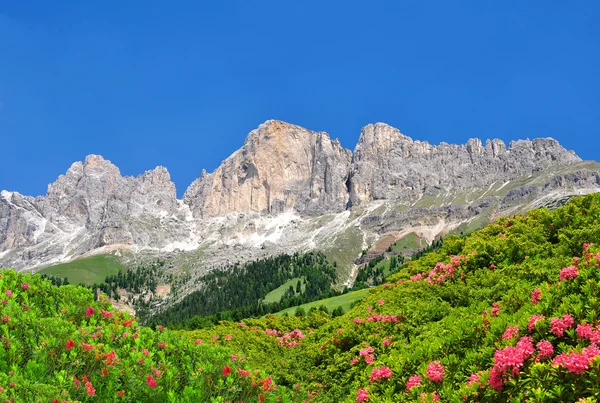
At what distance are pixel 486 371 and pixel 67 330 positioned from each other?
34.4 ft

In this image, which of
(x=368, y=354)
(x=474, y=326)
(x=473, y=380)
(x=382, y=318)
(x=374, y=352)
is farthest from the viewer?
(x=382, y=318)

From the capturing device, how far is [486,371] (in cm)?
1138

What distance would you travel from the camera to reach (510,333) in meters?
12.0

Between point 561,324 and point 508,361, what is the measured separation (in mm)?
1551

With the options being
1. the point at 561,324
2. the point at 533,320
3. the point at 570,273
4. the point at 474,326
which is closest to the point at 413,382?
the point at 474,326

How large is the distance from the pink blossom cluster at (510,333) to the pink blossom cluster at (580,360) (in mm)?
2072

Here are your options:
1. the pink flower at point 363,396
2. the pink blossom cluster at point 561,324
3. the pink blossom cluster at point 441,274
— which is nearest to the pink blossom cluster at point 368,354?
the pink flower at point 363,396

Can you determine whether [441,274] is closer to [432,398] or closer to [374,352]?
[374,352]

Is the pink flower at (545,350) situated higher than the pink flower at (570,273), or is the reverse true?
the pink flower at (570,273)

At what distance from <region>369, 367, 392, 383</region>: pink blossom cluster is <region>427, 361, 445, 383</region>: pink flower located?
1691 millimetres

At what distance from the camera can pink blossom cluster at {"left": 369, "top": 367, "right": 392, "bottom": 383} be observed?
47.0ft

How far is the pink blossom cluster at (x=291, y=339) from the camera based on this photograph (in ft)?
103

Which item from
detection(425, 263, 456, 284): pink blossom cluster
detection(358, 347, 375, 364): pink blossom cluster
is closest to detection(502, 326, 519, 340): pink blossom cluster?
detection(358, 347, 375, 364): pink blossom cluster

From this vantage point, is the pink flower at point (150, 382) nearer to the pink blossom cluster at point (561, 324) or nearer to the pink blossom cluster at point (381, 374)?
the pink blossom cluster at point (381, 374)
